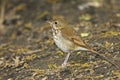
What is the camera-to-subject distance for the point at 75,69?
8.27 m

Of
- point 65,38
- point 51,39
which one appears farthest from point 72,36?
point 51,39

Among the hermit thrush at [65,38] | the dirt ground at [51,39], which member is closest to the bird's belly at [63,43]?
the hermit thrush at [65,38]

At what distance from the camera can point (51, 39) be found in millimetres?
10719

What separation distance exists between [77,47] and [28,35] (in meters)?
4.04

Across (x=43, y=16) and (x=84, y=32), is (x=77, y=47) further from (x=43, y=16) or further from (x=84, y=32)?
(x=43, y=16)

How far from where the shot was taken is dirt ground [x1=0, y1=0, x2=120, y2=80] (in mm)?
8258

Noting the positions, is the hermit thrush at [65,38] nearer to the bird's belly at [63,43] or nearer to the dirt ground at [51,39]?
the bird's belly at [63,43]

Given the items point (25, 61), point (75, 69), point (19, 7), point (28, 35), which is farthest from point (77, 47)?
point (19, 7)

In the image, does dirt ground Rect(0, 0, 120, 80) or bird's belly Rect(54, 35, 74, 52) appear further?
dirt ground Rect(0, 0, 120, 80)

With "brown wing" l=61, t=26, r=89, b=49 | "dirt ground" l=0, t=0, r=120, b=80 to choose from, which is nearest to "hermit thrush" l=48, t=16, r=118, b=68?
"brown wing" l=61, t=26, r=89, b=49

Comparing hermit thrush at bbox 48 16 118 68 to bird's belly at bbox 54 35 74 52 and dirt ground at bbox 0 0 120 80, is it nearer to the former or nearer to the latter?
bird's belly at bbox 54 35 74 52

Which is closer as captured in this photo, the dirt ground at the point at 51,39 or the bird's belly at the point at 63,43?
the bird's belly at the point at 63,43

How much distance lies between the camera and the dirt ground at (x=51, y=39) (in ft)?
27.1

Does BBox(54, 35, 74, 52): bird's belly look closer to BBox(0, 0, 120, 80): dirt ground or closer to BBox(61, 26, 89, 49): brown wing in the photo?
BBox(61, 26, 89, 49): brown wing
